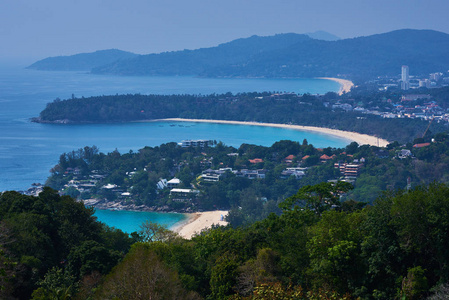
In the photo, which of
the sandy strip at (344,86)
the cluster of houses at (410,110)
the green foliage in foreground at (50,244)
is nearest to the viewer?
the green foliage in foreground at (50,244)

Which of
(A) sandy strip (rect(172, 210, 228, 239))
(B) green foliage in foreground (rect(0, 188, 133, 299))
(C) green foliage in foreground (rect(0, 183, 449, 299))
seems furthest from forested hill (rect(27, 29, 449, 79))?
(C) green foliage in foreground (rect(0, 183, 449, 299))

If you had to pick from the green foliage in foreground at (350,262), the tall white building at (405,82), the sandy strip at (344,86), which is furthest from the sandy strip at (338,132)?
the tall white building at (405,82)

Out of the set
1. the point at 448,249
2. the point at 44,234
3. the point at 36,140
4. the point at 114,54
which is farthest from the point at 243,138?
the point at 114,54

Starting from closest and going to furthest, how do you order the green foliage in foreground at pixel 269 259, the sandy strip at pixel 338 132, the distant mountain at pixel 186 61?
the green foliage in foreground at pixel 269 259
the sandy strip at pixel 338 132
the distant mountain at pixel 186 61

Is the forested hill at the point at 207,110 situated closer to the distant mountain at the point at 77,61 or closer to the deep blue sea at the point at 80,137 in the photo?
the deep blue sea at the point at 80,137

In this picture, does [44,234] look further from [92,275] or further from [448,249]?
[448,249]
